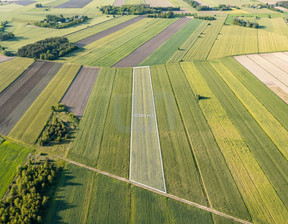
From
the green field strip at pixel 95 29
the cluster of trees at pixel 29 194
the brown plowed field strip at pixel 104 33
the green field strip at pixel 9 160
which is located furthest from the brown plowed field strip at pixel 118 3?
the cluster of trees at pixel 29 194

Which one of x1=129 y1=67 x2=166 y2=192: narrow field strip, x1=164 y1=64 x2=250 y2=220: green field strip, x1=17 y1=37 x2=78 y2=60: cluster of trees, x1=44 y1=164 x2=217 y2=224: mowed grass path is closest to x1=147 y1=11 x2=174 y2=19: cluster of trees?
x1=17 y1=37 x2=78 y2=60: cluster of trees

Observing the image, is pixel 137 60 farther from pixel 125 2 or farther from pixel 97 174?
pixel 125 2

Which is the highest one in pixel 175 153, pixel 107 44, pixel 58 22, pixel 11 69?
pixel 58 22

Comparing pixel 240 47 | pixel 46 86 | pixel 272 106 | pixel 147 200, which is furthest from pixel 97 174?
pixel 240 47

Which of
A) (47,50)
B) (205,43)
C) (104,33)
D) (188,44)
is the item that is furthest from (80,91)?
(205,43)

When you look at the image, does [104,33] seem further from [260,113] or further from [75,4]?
A: [75,4]

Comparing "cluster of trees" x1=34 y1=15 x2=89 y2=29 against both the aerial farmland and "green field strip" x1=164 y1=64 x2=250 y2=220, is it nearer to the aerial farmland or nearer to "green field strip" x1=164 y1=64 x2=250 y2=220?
the aerial farmland
